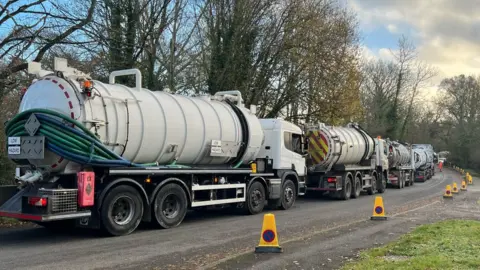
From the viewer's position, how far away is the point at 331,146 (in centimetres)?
1975

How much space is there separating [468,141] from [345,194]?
53638 millimetres

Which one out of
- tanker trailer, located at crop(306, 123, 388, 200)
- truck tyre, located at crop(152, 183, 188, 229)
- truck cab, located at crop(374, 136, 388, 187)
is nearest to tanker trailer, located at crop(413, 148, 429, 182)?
truck cab, located at crop(374, 136, 388, 187)

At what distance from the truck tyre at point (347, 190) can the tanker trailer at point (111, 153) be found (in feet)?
27.6

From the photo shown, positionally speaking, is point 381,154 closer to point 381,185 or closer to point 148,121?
point 381,185

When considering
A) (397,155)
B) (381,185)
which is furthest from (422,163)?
(381,185)

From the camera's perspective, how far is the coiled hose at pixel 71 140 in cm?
927

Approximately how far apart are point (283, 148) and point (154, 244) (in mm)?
7783

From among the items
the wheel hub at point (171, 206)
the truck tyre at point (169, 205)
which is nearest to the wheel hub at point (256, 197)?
the truck tyre at point (169, 205)

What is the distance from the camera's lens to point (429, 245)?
324 inches

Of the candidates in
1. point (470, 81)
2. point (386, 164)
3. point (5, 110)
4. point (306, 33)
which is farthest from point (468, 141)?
point (5, 110)

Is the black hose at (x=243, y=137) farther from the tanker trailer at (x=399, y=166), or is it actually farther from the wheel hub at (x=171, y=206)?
the tanker trailer at (x=399, y=166)

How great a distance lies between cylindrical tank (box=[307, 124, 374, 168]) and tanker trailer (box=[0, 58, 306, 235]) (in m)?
7.48

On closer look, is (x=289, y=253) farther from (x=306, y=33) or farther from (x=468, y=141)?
(x=468, y=141)

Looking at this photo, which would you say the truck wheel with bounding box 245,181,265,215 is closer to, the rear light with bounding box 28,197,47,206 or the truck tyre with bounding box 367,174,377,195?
the rear light with bounding box 28,197,47,206
